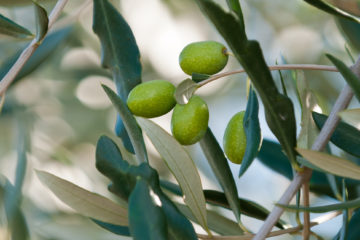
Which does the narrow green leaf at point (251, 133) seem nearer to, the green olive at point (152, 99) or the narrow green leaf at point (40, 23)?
the green olive at point (152, 99)

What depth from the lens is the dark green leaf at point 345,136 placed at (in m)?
0.80

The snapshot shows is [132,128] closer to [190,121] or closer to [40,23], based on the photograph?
[190,121]

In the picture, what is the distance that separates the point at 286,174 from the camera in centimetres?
115

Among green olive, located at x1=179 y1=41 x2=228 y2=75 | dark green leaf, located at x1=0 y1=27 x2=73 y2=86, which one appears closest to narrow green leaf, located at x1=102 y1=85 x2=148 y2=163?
green olive, located at x1=179 y1=41 x2=228 y2=75

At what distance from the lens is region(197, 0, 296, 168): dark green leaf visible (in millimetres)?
625

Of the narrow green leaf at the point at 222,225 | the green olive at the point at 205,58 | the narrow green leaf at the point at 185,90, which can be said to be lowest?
the narrow green leaf at the point at 222,225

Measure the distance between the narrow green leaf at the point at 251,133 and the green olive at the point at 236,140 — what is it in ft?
0.11

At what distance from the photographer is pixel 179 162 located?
0.78 meters

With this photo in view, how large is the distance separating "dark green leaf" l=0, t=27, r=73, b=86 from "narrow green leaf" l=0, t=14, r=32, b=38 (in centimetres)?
28

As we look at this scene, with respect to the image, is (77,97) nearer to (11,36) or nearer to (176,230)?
(11,36)

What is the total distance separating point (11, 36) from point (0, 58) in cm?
126

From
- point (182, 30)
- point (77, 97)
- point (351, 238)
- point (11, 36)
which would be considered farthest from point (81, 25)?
point (351, 238)

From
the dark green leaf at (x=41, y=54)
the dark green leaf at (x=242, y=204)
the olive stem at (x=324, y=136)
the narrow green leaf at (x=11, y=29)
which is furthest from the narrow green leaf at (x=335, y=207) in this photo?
the dark green leaf at (x=41, y=54)

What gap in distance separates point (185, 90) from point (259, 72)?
145mm
